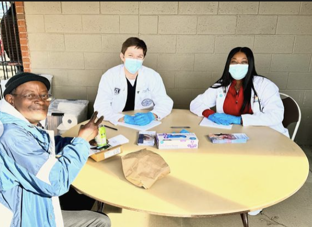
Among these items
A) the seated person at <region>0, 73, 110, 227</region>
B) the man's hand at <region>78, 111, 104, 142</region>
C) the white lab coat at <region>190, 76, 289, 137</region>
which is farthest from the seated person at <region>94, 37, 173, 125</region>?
the seated person at <region>0, 73, 110, 227</region>

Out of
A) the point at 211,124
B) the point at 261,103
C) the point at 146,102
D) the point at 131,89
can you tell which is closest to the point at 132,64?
the point at 131,89

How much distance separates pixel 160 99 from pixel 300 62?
181 centimetres

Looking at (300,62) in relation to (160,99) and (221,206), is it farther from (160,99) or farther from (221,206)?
(221,206)

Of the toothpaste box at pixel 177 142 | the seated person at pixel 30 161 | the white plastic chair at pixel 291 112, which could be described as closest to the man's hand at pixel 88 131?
the seated person at pixel 30 161

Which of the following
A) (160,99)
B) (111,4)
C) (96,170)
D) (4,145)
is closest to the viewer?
(4,145)

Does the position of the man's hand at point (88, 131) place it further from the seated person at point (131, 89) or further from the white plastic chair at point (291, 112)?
the white plastic chair at point (291, 112)

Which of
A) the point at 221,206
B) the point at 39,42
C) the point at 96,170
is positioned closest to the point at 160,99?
the point at 96,170

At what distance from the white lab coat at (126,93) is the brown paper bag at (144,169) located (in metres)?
0.91

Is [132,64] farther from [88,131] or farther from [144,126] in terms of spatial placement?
[88,131]

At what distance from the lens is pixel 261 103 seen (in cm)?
222

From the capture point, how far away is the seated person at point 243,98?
6.75ft

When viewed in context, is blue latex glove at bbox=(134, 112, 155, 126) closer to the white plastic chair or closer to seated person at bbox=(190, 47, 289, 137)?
seated person at bbox=(190, 47, 289, 137)

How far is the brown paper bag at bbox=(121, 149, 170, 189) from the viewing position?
1228mm

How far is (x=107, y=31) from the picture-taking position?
10.2ft
